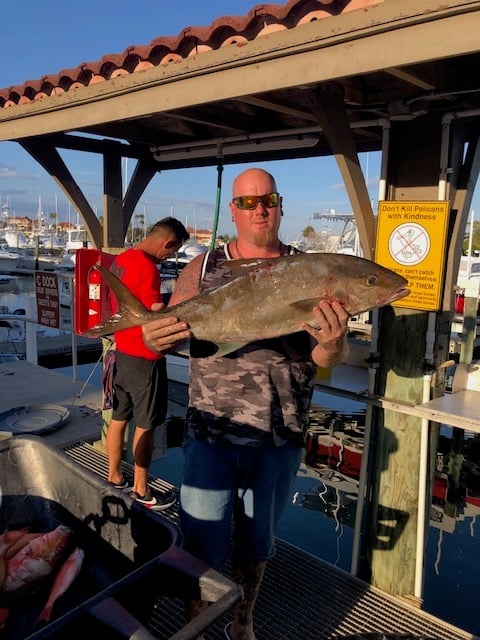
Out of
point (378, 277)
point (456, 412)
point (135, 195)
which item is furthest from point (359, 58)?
point (135, 195)

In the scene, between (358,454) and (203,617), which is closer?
(203,617)

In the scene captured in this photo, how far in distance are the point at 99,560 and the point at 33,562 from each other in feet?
0.95

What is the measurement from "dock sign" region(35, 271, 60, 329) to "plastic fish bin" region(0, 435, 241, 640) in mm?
4506

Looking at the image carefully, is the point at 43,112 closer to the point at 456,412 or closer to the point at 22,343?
the point at 456,412

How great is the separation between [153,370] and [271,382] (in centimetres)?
202

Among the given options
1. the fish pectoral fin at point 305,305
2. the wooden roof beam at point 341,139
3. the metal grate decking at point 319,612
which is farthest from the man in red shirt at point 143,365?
the fish pectoral fin at point 305,305

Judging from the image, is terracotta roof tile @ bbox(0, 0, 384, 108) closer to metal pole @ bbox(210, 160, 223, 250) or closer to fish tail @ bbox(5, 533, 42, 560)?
metal pole @ bbox(210, 160, 223, 250)

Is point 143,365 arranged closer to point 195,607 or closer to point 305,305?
point 195,607

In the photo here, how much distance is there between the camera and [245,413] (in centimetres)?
241

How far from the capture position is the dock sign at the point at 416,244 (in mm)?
3234

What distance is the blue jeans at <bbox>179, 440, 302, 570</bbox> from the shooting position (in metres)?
2.44

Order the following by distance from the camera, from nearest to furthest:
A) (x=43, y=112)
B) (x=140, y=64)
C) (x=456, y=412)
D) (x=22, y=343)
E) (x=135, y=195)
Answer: (x=456, y=412) < (x=140, y=64) < (x=43, y=112) < (x=135, y=195) < (x=22, y=343)

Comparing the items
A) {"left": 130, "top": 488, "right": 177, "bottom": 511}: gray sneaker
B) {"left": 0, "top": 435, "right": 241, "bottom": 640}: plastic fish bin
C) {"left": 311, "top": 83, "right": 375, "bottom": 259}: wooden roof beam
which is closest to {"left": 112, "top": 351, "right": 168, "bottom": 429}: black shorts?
{"left": 130, "top": 488, "right": 177, "bottom": 511}: gray sneaker

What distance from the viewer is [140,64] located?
3.38 metres
